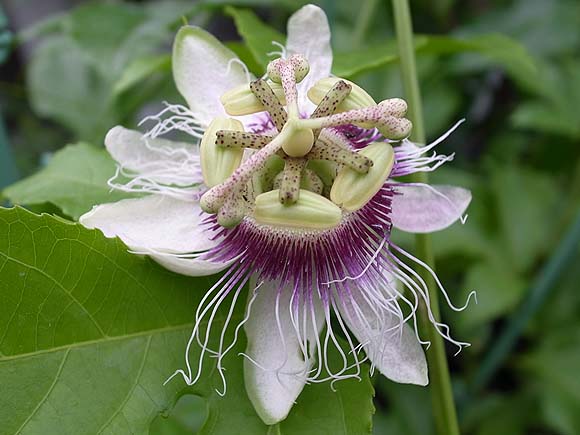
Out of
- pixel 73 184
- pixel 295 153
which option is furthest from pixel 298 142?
pixel 73 184

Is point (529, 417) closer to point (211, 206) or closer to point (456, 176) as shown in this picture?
point (456, 176)

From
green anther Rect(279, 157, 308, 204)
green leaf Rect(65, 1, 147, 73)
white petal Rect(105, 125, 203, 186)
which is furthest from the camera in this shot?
green leaf Rect(65, 1, 147, 73)

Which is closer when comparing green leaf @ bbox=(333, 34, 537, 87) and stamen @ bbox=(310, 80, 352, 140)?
stamen @ bbox=(310, 80, 352, 140)

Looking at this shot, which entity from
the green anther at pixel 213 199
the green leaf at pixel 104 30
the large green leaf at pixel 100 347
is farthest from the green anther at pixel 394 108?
the green leaf at pixel 104 30

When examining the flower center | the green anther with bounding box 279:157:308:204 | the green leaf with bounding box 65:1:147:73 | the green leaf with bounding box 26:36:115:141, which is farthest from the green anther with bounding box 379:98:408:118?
the green leaf with bounding box 26:36:115:141

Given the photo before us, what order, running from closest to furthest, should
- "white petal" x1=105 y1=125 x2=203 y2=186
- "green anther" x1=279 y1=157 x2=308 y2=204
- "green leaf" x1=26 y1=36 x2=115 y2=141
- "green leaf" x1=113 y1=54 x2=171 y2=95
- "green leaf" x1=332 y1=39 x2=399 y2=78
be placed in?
1. "green anther" x1=279 y1=157 x2=308 y2=204
2. "white petal" x1=105 y1=125 x2=203 y2=186
3. "green leaf" x1=332 y1=39 x2=399 y2=78
4. "green leaf" x1=113 y1=54 x2=171 y2=95
5. "green leaf" x1=26 y1=36 x2=115 y2=141

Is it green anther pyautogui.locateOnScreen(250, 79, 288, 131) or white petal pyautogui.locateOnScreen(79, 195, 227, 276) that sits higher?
green anther pyautogui.locateOnScreen(250, 79, 288, 131)

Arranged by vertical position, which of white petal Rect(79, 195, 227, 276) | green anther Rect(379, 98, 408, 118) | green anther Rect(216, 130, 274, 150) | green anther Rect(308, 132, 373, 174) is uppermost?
green anther Rect(379, 98, 408, 118)

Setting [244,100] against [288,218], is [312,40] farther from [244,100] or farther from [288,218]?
[288,218]

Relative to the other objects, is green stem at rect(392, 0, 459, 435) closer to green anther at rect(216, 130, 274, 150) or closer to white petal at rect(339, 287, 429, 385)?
white petal at rect(339, 287, 429, 385)
